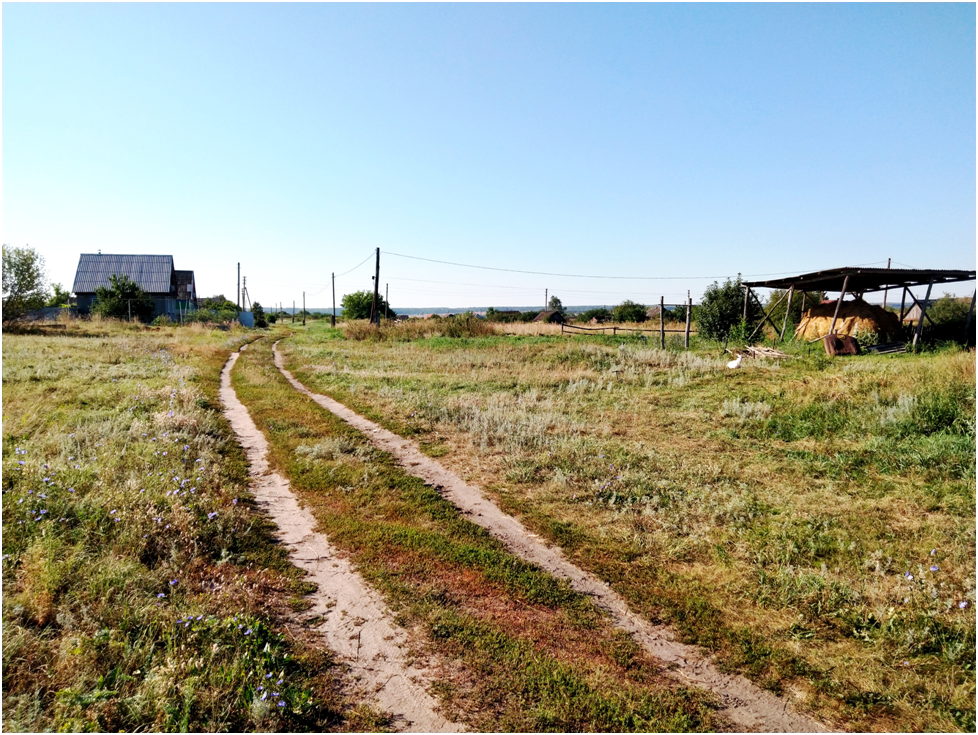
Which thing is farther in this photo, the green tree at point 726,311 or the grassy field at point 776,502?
the green tree at point 726,311

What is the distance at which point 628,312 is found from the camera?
65438 millimetres

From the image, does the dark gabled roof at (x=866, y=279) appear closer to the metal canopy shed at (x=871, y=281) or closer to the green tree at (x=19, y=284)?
the metal canopy shed at (x=871, y=281)

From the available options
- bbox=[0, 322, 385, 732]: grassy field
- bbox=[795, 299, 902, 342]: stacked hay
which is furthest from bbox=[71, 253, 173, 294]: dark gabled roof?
bbox=[795, 299, 902, 342]: stacked hay

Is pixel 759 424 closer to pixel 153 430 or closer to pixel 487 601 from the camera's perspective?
pixel 487 601

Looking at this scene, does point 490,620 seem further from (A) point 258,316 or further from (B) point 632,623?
(A) point 258,316

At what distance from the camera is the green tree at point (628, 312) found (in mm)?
63625

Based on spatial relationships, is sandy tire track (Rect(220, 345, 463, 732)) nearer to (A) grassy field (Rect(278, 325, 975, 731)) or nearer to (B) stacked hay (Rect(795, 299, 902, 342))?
(A) grassy field (Rect(278, 325, 975, 731))

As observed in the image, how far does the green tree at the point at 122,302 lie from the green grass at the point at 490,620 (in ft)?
139

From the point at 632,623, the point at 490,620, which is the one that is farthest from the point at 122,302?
Result: the point at 632,623

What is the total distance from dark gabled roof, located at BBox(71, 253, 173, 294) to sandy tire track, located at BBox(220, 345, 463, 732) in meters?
51.9

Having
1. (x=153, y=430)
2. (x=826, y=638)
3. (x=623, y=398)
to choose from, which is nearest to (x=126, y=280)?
(x=153, y=430)

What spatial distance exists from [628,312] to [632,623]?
64.2 meters

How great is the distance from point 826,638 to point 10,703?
6.25m

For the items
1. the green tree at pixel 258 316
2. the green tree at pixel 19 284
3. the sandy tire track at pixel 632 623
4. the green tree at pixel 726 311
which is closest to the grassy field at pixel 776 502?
the sandy tire track at pixel 632 623
